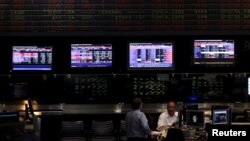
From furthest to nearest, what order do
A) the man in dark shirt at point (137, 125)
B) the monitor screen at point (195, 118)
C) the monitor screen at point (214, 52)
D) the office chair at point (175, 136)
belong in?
the monitor screen at point (214, 52)
the monitor screen at point (195, 118)
the man in dark shirt at point (137, 125)
the office chair at point (175, 136)

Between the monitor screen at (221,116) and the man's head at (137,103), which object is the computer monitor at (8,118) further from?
the monitor screen at (221,116)

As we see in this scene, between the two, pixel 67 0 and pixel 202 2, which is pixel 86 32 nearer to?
pixel 67 0

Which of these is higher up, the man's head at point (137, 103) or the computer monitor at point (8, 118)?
the man's head at point (137, 103)

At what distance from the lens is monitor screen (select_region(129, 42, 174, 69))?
12.3m

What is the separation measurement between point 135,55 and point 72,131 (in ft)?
6.53

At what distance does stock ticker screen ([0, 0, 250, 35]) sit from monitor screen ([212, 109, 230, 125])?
2198 millimetres

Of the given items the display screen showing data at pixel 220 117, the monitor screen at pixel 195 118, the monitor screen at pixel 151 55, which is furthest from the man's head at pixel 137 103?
the monitor screen at pixel 151 55

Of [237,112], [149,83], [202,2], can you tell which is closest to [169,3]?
[202,2]

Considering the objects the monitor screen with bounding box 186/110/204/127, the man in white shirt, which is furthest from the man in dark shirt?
the man in white shirt

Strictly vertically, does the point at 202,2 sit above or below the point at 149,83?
above

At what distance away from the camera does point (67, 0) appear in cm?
1227

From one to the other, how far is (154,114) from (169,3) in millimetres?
2246

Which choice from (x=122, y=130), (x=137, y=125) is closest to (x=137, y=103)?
(x=137, y=125)

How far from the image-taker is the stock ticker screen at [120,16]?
12289 mm
